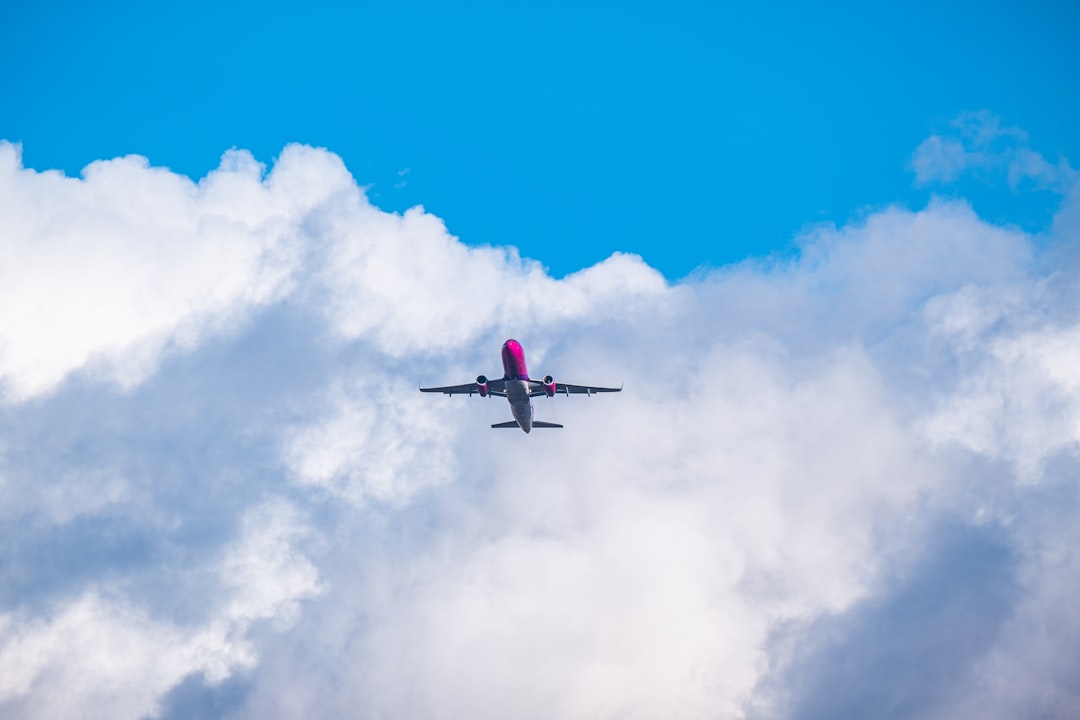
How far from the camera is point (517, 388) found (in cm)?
12738

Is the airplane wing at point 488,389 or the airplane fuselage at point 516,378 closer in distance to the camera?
the airplane fuselage at point 516,378

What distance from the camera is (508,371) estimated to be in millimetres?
125312

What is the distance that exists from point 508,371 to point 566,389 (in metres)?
17.2

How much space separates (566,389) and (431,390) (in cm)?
1583

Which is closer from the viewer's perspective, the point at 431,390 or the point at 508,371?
the point at 508,371

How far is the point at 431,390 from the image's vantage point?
13938 cm

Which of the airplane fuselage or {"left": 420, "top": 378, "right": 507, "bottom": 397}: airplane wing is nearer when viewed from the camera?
the airplane fuselage

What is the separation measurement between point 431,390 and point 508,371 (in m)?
17.0

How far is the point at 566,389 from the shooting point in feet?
463

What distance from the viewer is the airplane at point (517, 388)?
12400 centimetres

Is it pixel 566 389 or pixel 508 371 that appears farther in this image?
pixel 566 389

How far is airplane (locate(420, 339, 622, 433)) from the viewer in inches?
4882
